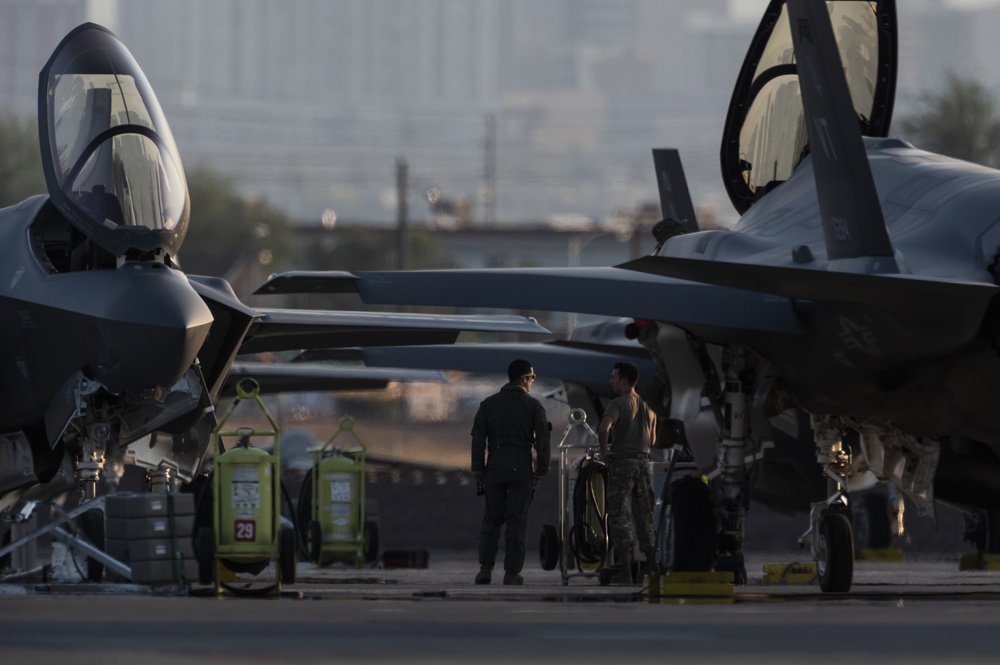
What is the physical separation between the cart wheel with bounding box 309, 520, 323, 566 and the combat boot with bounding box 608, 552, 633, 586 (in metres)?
5.74

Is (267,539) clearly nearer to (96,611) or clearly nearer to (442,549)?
(96,611)

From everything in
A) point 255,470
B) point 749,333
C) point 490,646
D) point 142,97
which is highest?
point 142,97

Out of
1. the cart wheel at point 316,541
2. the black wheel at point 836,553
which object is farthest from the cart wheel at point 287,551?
the cart wheel at point 316,541

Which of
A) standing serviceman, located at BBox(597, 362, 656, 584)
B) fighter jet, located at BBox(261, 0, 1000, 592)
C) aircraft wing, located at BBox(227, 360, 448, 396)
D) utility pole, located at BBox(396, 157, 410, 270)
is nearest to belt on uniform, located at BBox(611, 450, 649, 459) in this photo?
standing serviceman, located at BBox(597, 362, 656, 584)

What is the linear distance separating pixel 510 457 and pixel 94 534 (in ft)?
11.5

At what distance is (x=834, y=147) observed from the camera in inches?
453

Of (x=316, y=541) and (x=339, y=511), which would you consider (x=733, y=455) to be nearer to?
(x=316, y=541)

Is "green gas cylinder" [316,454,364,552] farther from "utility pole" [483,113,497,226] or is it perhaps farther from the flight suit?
"utility pole" [483,113,497,226]

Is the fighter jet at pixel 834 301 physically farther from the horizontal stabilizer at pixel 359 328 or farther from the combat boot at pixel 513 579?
the horizontal stabilizer at pixel 359 328

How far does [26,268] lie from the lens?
44.6ft

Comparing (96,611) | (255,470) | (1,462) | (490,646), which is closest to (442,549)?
(1,462)

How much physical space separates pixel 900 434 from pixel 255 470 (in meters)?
4.56

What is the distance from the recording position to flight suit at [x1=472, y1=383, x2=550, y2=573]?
14.1 m

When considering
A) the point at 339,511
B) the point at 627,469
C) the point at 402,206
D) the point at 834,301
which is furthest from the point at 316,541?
the point at 402,206
